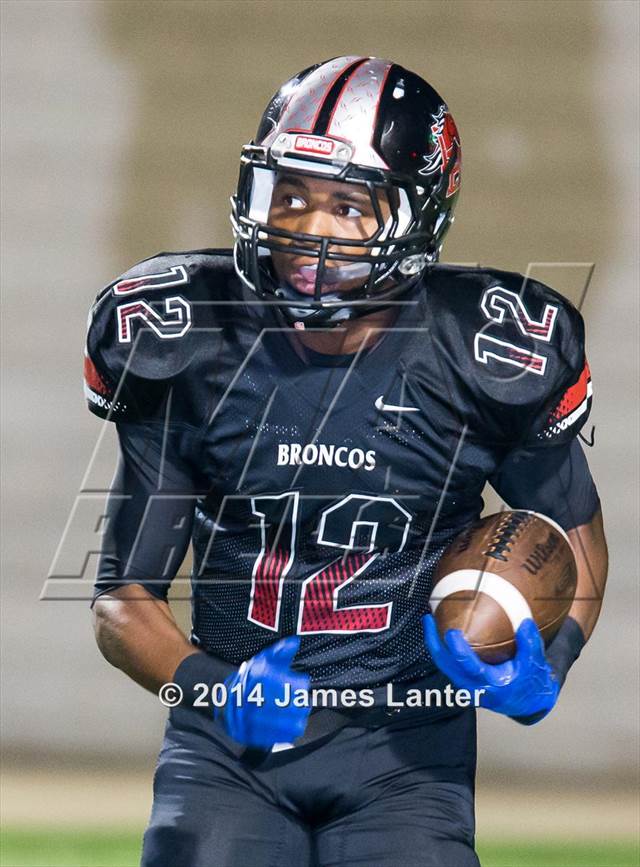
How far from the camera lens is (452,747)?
226cm

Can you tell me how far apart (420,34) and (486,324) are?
196 cm

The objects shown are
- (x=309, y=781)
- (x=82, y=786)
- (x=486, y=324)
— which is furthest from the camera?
(x=82, y=786)

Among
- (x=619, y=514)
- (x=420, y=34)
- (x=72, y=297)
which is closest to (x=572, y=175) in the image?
(x=420, y=34)

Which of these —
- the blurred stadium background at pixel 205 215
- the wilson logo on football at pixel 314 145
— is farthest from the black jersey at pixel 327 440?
the blurred stadium background at pixel 205 215

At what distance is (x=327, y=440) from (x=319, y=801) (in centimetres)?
56

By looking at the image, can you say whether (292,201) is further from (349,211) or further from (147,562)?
(147,562)

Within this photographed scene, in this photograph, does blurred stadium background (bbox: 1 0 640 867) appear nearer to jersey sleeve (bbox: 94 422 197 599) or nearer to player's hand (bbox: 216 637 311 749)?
jersey sleeve (bbox: 94 422 197 599)

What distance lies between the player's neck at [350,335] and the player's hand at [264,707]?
517 mm

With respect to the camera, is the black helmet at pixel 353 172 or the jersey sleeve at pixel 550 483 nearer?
the black helmet at pixel 353 172

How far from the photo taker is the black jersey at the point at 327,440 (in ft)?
7.49

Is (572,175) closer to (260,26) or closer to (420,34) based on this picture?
(420,34)

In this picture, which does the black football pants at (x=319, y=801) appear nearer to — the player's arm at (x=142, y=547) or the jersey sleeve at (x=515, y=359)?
the player's arm at (x=142, y=547)

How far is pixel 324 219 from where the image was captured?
7.48ft

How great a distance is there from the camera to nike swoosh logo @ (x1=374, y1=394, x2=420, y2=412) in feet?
7.48
